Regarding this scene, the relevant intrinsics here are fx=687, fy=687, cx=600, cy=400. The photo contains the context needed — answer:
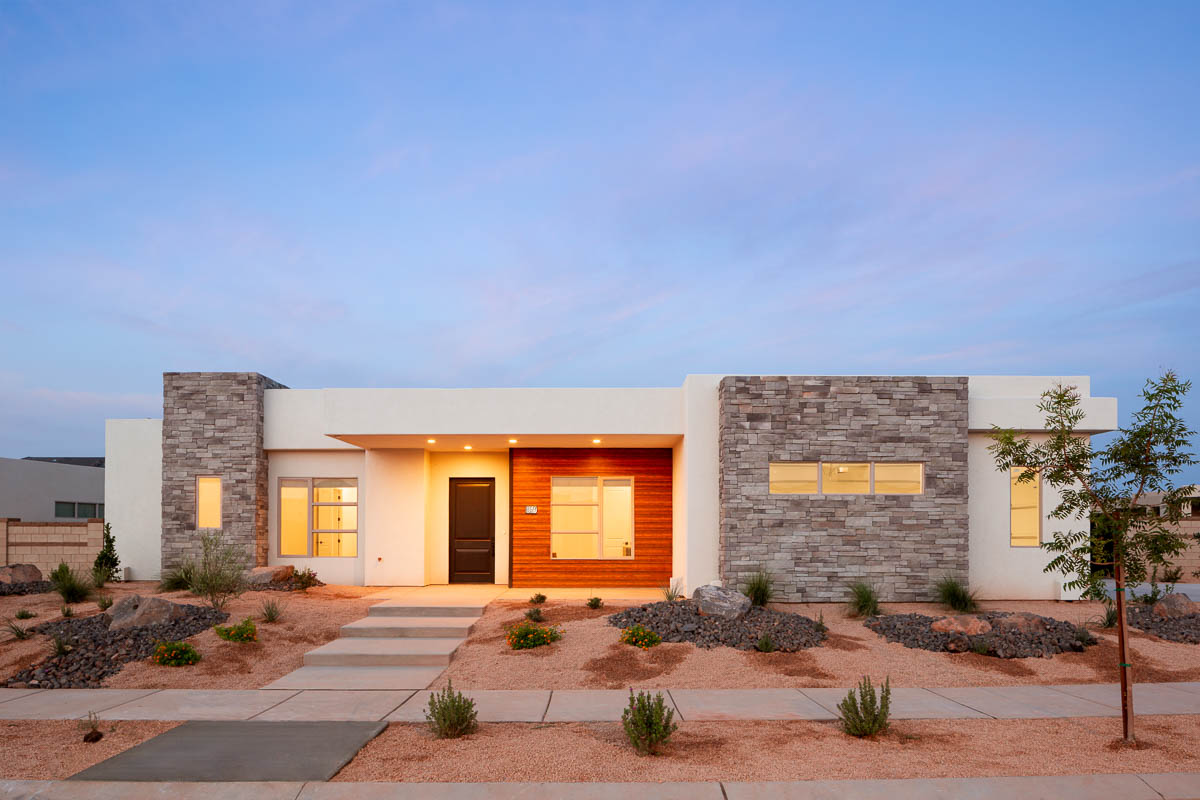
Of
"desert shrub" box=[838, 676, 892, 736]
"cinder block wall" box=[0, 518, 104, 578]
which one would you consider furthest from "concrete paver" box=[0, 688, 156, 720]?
"cinder block wall" box=[0, 518, 104, 578]

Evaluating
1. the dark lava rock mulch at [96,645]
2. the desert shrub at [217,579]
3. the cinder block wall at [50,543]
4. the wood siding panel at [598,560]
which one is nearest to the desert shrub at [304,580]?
the desert shrub at [217,579]

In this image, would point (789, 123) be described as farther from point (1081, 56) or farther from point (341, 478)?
point (341, 478)

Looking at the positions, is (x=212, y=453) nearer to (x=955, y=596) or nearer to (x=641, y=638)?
(x=641, y=638)

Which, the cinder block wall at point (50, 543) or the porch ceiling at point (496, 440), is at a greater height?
the porch ceiling at point (496, 440)

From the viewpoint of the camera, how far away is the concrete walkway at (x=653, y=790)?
4398mm

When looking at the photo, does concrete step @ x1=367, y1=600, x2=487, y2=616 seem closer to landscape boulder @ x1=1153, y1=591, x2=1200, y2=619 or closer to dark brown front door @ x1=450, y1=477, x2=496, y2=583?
dark brown front door @ x1=450, y1=477, x2=496, y2=583

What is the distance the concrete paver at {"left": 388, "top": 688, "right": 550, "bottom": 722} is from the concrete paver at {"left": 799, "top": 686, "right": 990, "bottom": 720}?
2.75 metres

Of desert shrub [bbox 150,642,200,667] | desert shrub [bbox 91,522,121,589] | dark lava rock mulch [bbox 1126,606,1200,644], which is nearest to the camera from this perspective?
desert shrub [bbox 150,642,200,667]

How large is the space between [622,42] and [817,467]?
8.36 meters

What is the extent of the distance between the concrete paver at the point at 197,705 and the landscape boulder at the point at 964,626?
816cm

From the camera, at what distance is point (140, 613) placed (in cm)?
934

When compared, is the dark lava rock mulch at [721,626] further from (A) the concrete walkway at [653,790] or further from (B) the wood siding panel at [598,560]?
(A) the concrete walkway at [653,790]

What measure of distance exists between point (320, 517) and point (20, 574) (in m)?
6.25

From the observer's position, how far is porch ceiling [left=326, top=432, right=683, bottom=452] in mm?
12719
